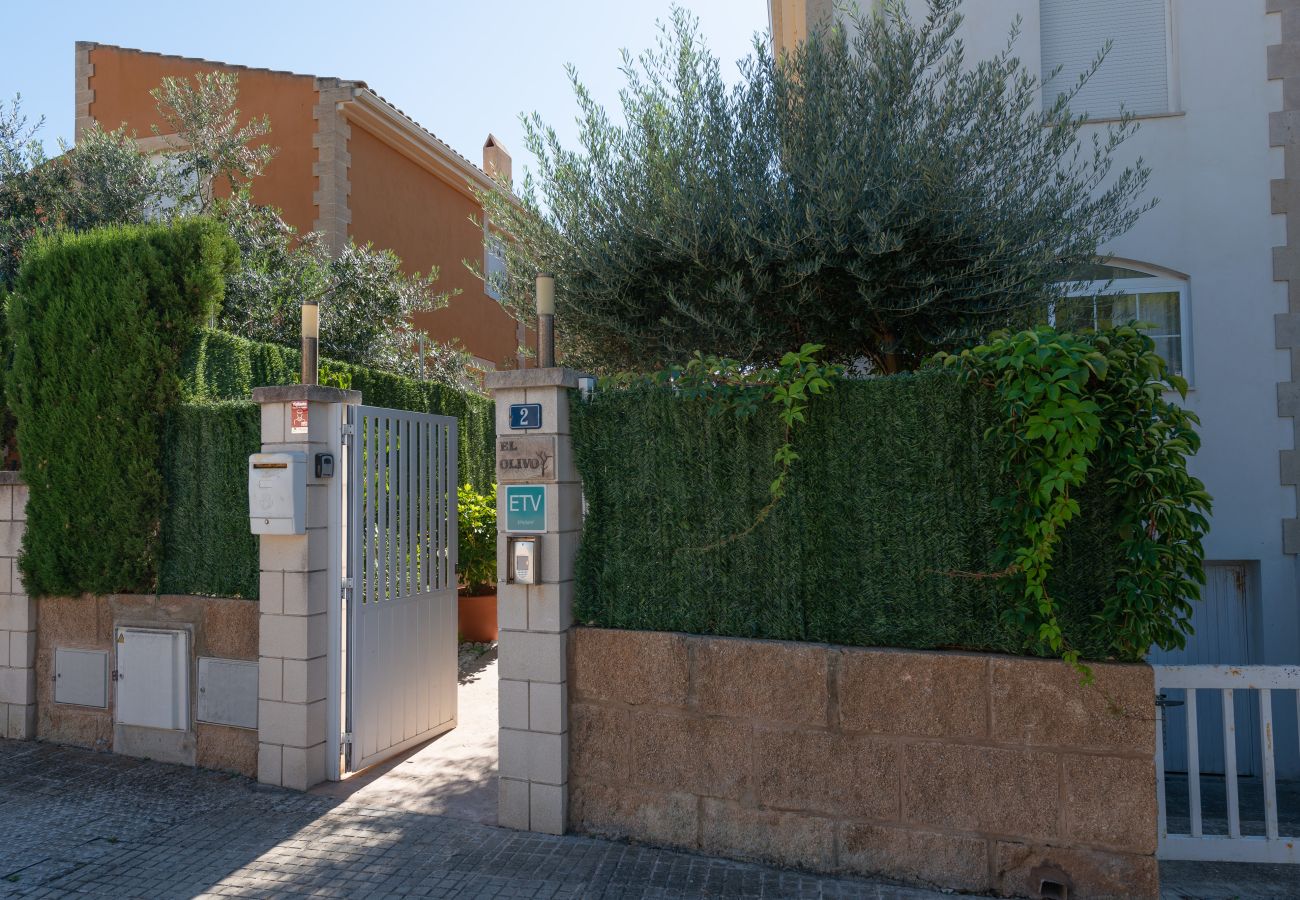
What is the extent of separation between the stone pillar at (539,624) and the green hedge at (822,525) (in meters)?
0.12

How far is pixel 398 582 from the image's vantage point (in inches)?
239

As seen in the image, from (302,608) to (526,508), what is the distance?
1.67 meters

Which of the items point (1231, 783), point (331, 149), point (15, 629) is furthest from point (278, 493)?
point (331, 149)

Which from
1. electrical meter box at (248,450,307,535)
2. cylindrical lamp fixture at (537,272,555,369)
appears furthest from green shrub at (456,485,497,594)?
cylindrical lamp fixture at (537,272,555,369)

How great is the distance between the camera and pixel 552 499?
16.3 ft

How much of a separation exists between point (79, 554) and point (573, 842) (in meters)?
4.09

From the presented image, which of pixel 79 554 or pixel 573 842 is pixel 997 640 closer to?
pixel 573 842

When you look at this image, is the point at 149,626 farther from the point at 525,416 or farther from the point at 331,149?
the point at 331,149

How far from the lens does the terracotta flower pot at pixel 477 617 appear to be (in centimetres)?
972

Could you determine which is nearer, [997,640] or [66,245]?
[997,640]

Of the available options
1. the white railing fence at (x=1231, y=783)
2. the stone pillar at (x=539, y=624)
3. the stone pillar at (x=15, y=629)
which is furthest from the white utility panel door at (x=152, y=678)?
the white railing fence at (x=1231, y=783)

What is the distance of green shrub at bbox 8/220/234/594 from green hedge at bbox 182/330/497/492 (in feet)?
0.68

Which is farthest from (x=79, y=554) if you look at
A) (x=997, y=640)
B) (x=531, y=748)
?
(x=997, y=640)

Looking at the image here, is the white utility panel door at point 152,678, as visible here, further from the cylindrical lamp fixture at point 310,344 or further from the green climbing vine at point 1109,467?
the green climbing vine at point 1109,467
